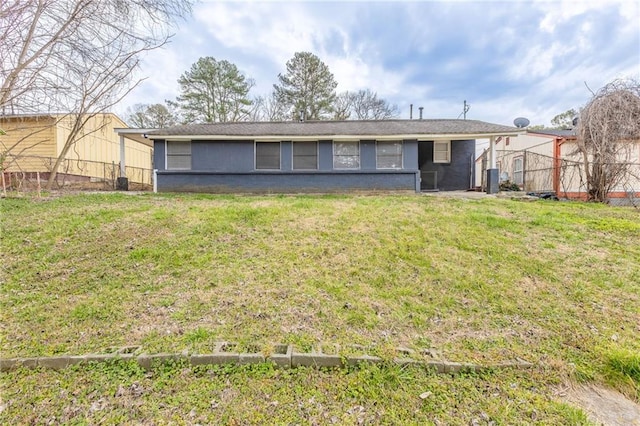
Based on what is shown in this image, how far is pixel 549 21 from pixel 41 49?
14376mm

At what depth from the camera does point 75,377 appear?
7.49ft

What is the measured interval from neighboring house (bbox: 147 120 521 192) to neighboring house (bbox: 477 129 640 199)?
216cm

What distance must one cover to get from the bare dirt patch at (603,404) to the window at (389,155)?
31.6 feet

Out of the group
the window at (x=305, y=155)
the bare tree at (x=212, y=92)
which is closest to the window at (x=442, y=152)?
the window at (x=305, y=155)

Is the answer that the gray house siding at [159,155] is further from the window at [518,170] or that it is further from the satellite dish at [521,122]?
the satellite dish at [521,122]

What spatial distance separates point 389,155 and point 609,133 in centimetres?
722

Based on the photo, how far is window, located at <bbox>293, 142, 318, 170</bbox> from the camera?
1135 cm

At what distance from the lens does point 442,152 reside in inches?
521

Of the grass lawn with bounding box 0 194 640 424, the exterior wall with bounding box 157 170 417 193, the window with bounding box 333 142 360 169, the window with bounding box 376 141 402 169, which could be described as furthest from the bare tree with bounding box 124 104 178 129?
the grass lawn with bounding box 0 194 640 424

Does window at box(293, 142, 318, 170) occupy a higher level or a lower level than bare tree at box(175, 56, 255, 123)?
lower

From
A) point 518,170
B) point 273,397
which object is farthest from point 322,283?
point 518,170

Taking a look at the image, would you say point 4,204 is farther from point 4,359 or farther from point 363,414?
point 363,414

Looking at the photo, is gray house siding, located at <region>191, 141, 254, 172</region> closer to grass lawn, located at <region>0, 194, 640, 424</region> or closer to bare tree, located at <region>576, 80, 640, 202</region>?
grass lawn, located at <region>0, 194, 640, 424</region>

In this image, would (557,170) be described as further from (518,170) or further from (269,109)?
(269,109)
